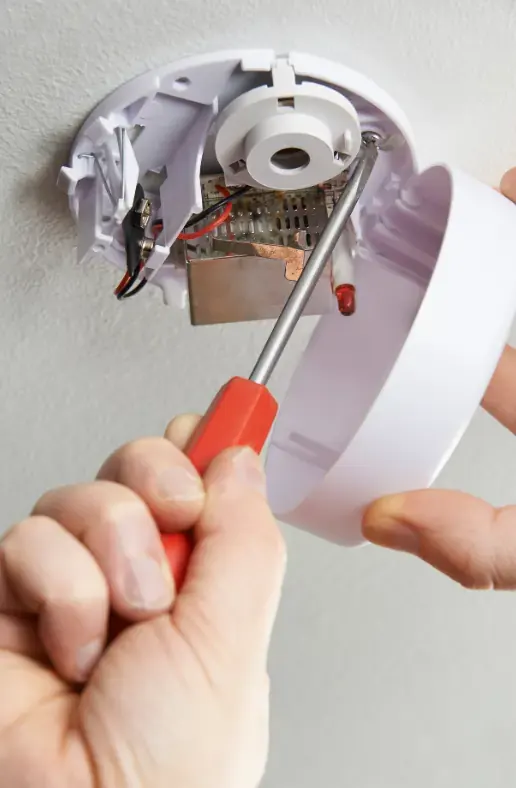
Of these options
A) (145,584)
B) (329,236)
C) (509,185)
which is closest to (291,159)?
(329,236)

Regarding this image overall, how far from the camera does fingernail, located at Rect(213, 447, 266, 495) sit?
36 centimetres

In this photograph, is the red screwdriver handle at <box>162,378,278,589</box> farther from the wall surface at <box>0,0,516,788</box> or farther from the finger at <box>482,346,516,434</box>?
the finger at <box>482,346,516,434</box>

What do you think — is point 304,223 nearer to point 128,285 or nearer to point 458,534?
point 128,285

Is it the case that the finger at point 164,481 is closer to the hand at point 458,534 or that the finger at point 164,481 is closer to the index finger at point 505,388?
the hand at point 458,534

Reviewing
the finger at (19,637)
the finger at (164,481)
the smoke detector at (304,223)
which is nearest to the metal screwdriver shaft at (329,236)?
the smoke detector at (304,223)

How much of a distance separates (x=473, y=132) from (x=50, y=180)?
29cm

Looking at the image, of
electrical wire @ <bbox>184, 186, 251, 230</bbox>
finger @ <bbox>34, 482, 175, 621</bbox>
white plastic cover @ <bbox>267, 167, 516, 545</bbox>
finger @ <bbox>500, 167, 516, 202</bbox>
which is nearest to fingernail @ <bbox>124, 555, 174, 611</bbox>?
finger @ <bbox>34, 482, 175, 621</bbox>

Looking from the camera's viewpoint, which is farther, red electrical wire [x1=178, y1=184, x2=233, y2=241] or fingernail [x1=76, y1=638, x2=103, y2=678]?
red electrical wire [x1=178, y1=184, x2=233, y2=241]

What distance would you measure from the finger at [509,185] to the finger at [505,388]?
0.14 meters

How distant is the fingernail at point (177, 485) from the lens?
1.15 ft

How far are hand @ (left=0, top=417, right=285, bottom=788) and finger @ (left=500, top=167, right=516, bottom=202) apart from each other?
11.1 inches

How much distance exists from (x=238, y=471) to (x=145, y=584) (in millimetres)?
75

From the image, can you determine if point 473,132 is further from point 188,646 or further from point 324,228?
point 188,646

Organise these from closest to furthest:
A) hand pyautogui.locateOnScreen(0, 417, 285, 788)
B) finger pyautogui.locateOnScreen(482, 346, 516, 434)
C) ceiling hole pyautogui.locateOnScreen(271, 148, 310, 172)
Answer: hand pyautogui.locateOnScreen(0, 417, 285, 788) → ceiling hole pyautogui.locateOnScreen(271, 148, 310, 172) → finger pyautogui.locateOnScreen(482, 346, 516, 434)
